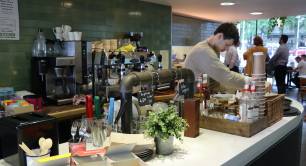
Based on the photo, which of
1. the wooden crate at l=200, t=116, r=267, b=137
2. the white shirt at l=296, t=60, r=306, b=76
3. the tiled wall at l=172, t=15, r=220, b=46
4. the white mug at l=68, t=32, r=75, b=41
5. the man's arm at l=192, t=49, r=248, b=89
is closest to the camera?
the wooden crate at l=200, t=116, r=267, b=137

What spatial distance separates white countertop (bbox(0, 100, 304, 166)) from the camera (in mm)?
1264

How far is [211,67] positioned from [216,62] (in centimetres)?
6

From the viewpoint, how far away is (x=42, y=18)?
10.2 ft

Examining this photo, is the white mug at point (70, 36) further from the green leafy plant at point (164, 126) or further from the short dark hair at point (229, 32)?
the green leafy plant at point (164, 126)

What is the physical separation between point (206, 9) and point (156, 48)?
136 centimetres

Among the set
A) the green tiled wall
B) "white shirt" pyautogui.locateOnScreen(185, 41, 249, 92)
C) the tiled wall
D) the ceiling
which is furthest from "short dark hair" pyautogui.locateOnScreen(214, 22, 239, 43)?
the tiled wall

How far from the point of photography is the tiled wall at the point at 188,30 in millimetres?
5643

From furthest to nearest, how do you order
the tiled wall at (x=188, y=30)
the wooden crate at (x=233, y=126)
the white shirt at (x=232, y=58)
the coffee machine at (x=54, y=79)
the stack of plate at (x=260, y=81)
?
the white shirt at (x=232, y=58) → the tiled wall at (x=188, y=30) → the coffee machine at (x=54, y=79) → the stack of plate at (x=260, y=81) → the wooden crate at (x=233, y=126)

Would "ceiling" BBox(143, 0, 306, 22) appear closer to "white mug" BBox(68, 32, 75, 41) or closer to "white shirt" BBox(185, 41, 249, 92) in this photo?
"white mug" BBox(68, 32, 75, 41)

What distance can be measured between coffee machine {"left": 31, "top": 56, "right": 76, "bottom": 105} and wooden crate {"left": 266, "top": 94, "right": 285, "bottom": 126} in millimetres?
1908

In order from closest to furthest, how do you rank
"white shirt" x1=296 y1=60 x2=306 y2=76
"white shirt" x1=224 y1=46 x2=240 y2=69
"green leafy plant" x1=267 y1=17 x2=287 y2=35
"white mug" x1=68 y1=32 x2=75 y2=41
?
"white mug" x1=68 y1=32 x2=75 y2=41 → "white shirt" x1=224 y1=46 x2=240 y2=69 → "white shirt" x1=296 y1=60 x2=306 y2=76 → "green leafy plant" x1=267 y1=17 x2=287 y2=35

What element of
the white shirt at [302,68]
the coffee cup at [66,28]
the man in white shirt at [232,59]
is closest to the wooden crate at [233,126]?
the coffee cup at [66,28]

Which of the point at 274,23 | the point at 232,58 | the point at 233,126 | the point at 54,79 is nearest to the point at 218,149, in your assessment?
the point at 233,126

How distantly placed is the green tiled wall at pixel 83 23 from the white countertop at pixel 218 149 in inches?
68.4
